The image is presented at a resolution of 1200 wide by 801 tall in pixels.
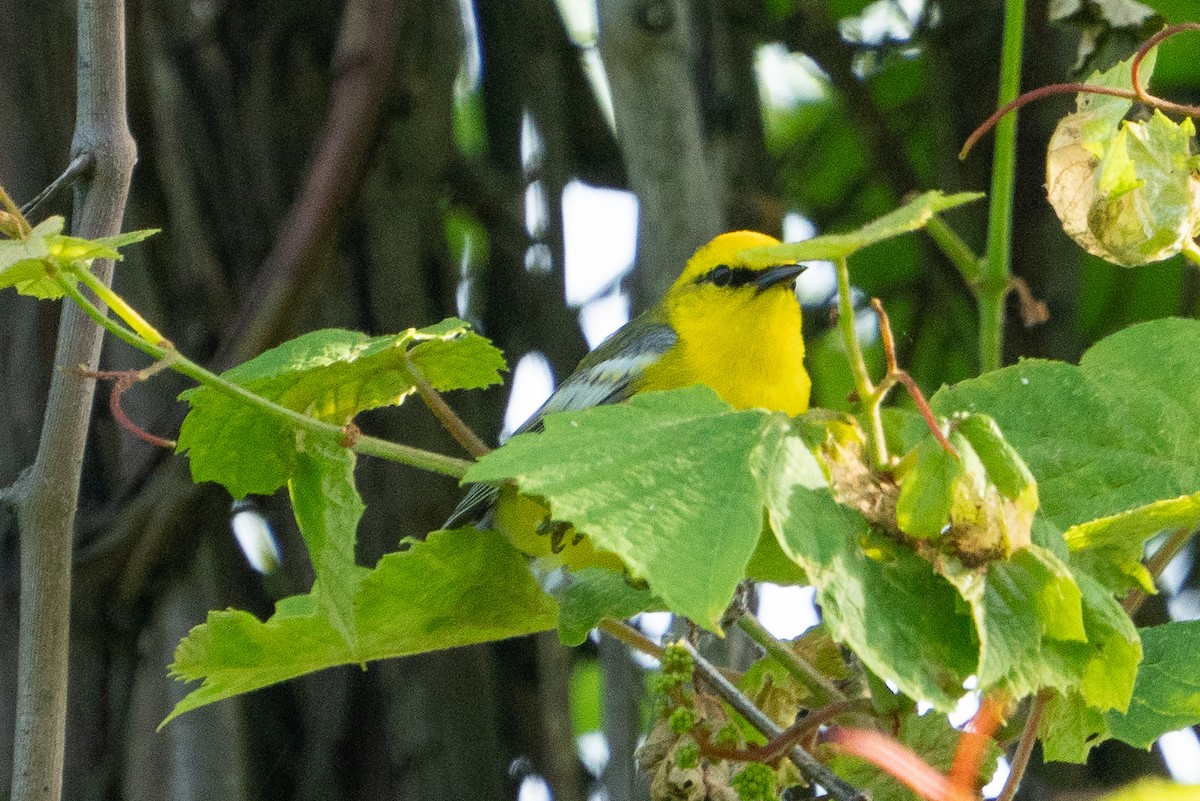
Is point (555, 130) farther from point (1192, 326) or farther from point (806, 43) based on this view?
point (1192, 326)

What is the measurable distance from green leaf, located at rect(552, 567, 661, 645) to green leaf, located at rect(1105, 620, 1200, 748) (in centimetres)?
41

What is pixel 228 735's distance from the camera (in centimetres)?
262

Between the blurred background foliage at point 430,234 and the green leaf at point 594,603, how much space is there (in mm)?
915

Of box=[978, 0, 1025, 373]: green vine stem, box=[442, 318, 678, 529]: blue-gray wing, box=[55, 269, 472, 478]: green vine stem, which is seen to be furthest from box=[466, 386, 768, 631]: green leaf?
box=[442, 318, 678, 529]: blue-gray wing

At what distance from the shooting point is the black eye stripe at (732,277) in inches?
123

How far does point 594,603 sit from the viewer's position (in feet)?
4.52

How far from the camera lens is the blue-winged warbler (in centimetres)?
280

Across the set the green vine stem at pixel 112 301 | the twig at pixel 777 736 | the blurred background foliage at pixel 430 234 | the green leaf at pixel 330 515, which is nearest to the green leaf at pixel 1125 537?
the twig at pixel 777 736

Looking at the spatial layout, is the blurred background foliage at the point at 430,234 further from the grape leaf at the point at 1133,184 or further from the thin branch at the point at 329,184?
the grape leaf at the point at 1133,184

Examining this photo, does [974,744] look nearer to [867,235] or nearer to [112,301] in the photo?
[867,235]

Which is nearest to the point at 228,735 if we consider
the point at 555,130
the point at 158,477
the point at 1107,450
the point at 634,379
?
the point at 158,477

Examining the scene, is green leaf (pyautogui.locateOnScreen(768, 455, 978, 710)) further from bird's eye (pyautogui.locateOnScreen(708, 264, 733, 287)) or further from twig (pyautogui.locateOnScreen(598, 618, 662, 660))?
bird's eye (pyautogui.locateOnScreen(708, 264, 733, 287))

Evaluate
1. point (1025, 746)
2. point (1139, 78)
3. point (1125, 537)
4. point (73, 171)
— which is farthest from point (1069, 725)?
point (73, 171)

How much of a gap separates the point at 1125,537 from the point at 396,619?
26.0 inches
